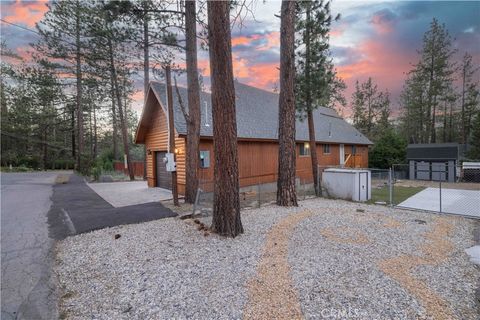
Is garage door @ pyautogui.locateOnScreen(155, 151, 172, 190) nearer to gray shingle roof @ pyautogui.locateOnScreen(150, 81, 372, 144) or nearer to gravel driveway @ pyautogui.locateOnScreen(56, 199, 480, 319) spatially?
gray shingle roof @ pyautogui.locateOnScreen(150, 81, 372, 144)

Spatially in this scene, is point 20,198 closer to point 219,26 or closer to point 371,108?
point 219,26

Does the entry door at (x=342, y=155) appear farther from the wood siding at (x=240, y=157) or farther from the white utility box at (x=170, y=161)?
the white utility box at (x=170, y=161)

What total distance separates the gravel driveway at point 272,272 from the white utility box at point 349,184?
4.12 metres

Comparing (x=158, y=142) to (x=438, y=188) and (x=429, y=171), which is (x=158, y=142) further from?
(x=429, y=171)

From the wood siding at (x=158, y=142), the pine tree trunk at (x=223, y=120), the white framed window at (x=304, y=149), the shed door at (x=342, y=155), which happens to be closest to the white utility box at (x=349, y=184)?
the white framed window at (x=304, y=149)

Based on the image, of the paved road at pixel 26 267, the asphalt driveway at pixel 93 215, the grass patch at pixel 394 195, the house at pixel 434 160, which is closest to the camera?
Answer: the paved road at pixel 26 267

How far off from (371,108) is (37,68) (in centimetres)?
4014

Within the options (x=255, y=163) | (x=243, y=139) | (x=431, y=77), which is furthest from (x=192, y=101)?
(x=431, y=77)

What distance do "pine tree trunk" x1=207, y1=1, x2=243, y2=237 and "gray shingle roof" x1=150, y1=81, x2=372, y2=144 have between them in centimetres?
525

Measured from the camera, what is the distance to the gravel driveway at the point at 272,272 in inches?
112

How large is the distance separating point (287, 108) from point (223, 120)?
3.67 m

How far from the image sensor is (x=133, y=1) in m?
8.74

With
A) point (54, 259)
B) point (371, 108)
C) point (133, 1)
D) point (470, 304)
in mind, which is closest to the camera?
point (470, 304)

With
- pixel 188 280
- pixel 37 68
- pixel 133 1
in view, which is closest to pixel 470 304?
pixel 188 280
